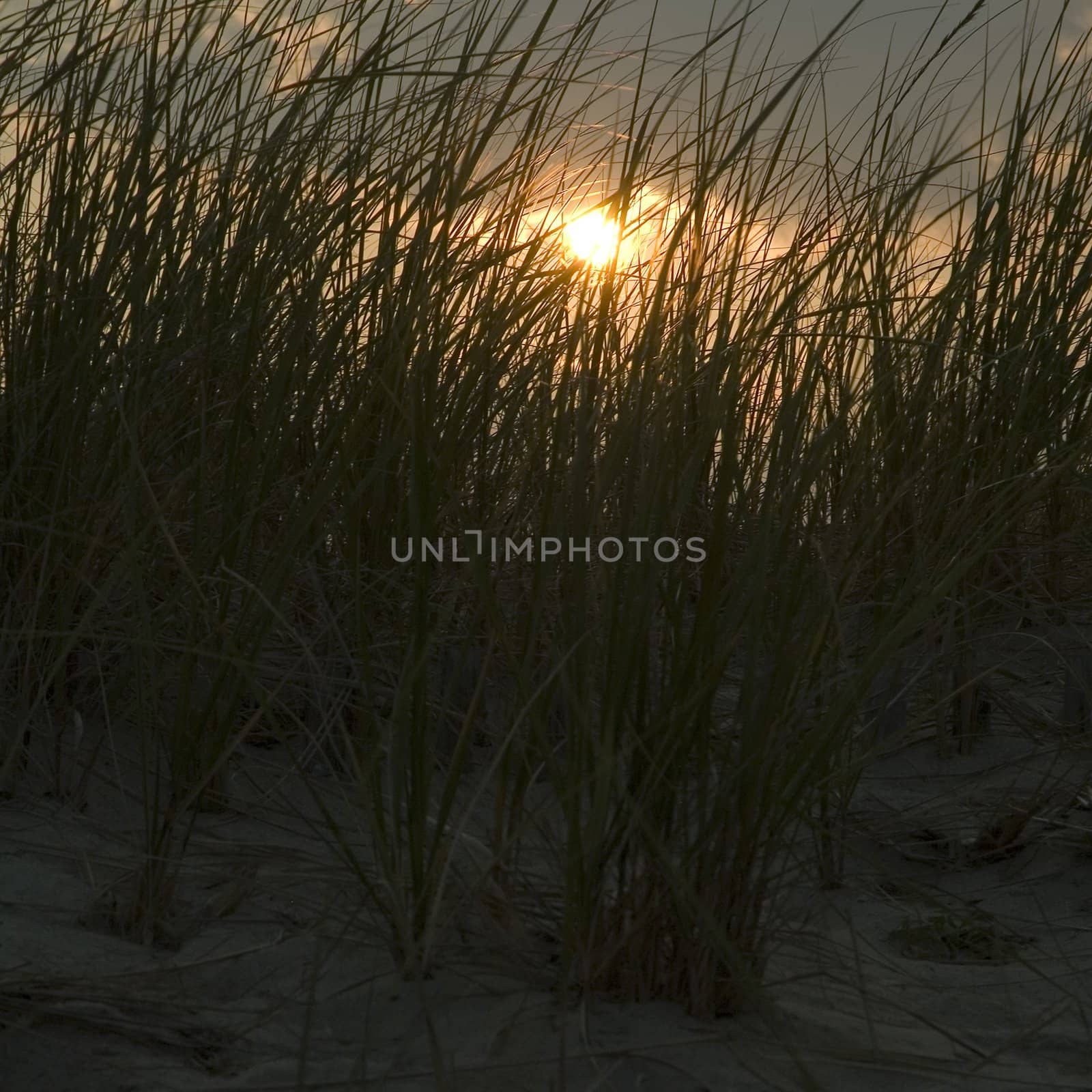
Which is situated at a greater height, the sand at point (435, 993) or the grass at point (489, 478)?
the grass at point (489, 478)

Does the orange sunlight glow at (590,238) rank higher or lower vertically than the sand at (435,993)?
higher

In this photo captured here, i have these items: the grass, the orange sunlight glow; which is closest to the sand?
the grass

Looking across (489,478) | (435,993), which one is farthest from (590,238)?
(435,993)

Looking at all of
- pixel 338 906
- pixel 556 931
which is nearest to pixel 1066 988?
pixel 556 931

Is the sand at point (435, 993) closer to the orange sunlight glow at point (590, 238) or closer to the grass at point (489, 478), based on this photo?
the grass at point (489, 478)

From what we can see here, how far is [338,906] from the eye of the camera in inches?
43.5

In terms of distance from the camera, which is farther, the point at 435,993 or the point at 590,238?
the point at 590,238

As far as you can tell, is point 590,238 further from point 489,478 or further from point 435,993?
point 435,993

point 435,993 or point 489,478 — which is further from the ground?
point 489,478

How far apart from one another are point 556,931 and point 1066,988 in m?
0.49

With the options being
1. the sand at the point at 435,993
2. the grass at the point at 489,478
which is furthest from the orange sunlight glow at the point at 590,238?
the sand at the point at 435,993

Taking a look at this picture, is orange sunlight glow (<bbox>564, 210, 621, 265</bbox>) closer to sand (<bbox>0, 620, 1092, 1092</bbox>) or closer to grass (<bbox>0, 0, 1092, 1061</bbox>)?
grass (<bbox>0, 0, 1092, 1061</bbox>)

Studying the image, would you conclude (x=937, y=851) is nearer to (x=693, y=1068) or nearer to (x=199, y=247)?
(x=693, y=1068)

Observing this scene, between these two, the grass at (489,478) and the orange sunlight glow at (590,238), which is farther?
the orange sunlight glow at (590,238)
